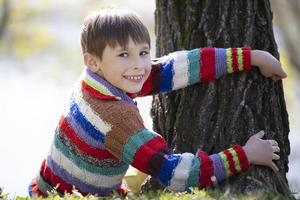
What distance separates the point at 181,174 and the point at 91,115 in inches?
21.6

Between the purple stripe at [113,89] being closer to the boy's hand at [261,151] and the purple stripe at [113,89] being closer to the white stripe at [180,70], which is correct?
the white stripe at [180,70]

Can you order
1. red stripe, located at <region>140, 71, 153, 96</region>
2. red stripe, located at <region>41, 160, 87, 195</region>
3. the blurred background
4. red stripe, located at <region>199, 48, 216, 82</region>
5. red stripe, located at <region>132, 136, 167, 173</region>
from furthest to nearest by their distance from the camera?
the blurred background, red stripe, located at <region>140, 71, 153, 96</region>, red stripe, located at <region>199, 48, 216, 82</region>, red stripe, located at <region>41, 160, 87, 195</region>, red stripe, located at <region>132, 136, 167, 173</region>

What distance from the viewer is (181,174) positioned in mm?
4008

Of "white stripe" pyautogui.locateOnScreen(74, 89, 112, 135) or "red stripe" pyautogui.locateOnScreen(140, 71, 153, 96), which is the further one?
"red stripe" pyautogui.locateOnScreen(140, 71, 153, 96)

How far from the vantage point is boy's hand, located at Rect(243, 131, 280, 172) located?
412cm

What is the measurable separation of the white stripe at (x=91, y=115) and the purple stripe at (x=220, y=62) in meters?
0.73

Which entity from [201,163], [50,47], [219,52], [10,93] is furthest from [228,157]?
[10,93]

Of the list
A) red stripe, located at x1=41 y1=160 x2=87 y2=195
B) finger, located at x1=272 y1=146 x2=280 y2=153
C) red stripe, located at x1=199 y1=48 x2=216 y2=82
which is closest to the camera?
finger, located at x1=272 y1=146 x2=280 y2=153

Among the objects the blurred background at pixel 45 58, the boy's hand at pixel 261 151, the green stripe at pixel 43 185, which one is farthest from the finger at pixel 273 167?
the blurred background at pixel 45 58

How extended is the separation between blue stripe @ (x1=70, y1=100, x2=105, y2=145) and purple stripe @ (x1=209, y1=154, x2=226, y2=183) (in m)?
0.56

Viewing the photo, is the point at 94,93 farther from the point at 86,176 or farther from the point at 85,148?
the point at 86,176

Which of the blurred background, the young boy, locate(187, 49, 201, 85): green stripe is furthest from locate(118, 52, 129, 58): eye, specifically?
the blurred background

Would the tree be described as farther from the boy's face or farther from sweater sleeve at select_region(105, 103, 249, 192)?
sweater sleeve at select_region(105, 103, 249, 192)

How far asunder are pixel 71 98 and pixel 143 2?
14.9 meters
